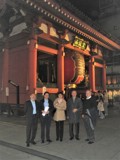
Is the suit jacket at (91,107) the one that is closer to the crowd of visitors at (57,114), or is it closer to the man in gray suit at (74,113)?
the crowd of visitors at (57,114)

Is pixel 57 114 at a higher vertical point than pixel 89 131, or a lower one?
higher

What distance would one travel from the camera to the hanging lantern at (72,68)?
1638 centimetres

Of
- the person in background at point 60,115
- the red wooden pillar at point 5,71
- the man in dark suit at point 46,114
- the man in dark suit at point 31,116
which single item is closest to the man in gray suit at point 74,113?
the person in background at point 60,115

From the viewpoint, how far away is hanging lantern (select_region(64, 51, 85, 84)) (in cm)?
1638

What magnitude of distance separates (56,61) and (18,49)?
2485mm

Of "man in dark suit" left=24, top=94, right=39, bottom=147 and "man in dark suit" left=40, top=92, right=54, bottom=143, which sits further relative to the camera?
"man in dark suit" left=40, top=92, right=54, bottom=143

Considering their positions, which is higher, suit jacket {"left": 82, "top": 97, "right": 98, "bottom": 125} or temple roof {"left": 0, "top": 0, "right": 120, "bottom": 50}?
temple roof {"left": 0, "top": 0, "right": 120, "bottom": 50}

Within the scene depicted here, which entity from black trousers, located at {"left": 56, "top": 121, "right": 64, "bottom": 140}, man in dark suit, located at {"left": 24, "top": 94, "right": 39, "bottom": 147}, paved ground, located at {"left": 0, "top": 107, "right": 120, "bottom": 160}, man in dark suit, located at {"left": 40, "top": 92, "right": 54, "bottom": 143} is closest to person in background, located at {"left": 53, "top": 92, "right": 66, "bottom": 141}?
black trousers, located at {"left": 56, "top": 121, "right": 64, "bottom": 140}

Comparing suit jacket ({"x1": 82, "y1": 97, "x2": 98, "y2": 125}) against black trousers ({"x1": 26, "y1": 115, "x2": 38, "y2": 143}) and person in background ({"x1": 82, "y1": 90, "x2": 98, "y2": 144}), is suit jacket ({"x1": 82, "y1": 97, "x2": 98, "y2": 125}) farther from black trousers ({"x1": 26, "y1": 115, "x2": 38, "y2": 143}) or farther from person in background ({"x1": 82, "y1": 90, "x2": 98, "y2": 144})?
black trousers ({"x1": 26, "y1": 115, "x2": 38, "y2": 143})

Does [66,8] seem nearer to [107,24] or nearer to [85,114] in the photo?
[85,114]

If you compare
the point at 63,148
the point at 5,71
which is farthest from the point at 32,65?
the point at 63,148

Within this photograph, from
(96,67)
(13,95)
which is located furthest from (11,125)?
(96,67)

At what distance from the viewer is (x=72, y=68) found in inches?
642

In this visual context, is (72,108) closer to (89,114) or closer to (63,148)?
(89,114)
